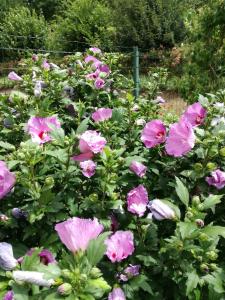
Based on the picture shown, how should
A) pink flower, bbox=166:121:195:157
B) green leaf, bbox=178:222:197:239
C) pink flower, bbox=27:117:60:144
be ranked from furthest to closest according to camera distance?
pink flower, bbox=27:117:60:144 → pink flower, bbox=166:121:195:157 → green leaf, bbox=178:222:197:239

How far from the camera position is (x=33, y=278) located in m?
1.23

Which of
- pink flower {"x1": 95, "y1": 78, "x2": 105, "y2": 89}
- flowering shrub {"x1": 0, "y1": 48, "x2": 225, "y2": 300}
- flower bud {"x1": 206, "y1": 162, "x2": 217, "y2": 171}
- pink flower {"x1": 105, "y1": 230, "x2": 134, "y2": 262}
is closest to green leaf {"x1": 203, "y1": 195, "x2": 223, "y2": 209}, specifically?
flowering shrub {"x1": 0, "y1": 48, "x2": 225, "y2": 300}

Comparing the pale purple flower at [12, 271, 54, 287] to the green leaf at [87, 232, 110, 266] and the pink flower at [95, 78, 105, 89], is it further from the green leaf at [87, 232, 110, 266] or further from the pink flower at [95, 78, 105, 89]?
the pink flower at [95, 78, 105, 89]

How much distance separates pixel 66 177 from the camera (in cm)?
167

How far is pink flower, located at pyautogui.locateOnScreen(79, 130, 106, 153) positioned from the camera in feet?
5.23

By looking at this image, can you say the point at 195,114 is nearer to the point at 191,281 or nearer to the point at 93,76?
the point at 191,281

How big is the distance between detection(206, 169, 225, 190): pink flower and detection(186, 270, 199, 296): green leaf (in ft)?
1.02

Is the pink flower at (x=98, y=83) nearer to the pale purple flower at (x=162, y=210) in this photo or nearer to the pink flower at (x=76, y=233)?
the pale purple flower at (x=162, y=210)

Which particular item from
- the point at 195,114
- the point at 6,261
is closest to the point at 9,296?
the point at 6,261

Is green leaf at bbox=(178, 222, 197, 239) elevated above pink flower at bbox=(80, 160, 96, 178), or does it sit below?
below

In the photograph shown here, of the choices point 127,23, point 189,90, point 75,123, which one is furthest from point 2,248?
point 127,23

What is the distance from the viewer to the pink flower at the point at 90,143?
1.59 metres

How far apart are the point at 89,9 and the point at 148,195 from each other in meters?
15.4

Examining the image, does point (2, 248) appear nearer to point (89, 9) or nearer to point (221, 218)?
point (221, 218)
